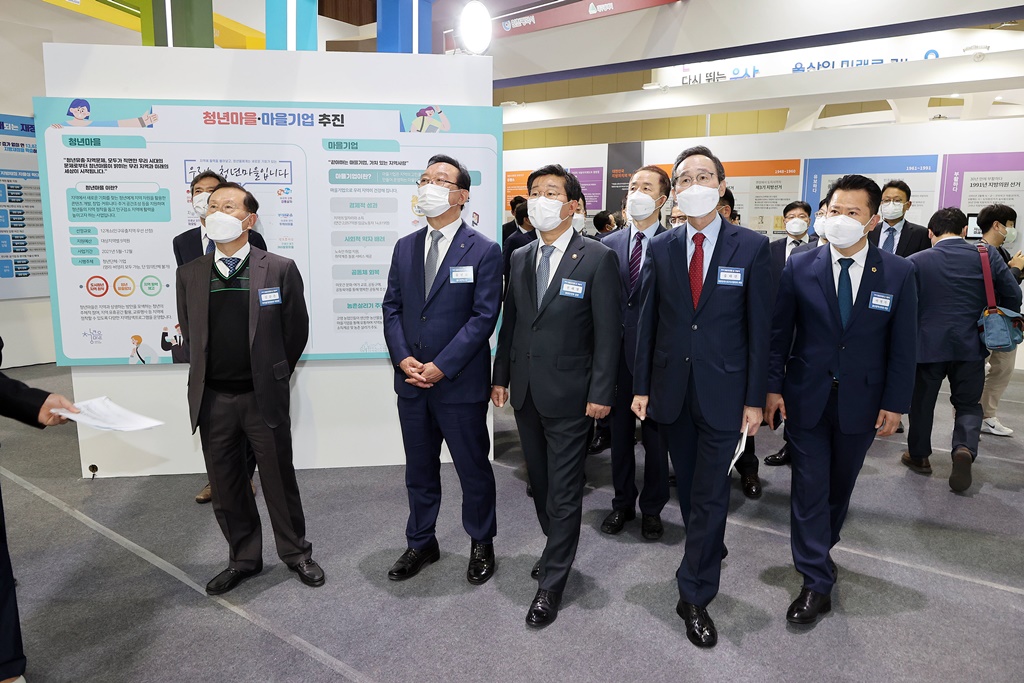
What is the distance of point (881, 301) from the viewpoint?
7.80 ft

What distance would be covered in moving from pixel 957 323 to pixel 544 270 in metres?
2.97

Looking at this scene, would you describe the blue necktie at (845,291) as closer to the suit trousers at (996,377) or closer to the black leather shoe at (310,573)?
the black leather shoe at (310,573)

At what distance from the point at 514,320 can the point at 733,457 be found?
1.00 metres

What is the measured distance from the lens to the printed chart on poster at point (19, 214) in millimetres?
6906

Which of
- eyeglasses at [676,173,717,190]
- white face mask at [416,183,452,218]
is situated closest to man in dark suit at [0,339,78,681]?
white face mask at [416,183,452,218]

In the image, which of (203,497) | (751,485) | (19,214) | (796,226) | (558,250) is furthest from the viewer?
(19,214)

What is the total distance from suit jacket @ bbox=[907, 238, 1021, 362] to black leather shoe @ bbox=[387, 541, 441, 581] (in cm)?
323

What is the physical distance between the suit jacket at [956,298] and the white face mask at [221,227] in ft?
13.0

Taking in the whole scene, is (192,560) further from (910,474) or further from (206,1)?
(910,474)

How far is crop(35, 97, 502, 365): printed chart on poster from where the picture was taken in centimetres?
383

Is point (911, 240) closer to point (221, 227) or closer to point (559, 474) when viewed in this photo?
point (559, 474)

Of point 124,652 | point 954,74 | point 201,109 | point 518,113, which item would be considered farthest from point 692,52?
point 124,652

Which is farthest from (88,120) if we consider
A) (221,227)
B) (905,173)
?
(905,173)

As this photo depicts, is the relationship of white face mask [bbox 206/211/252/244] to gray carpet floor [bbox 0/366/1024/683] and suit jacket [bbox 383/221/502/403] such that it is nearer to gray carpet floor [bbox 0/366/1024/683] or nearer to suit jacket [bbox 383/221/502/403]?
suit jacket [bbox 383/221/502/403]
